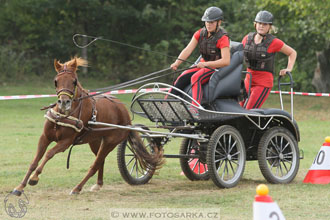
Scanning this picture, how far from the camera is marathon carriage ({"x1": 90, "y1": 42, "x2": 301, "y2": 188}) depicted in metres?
8.59

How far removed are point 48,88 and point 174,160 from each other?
47.4 ft

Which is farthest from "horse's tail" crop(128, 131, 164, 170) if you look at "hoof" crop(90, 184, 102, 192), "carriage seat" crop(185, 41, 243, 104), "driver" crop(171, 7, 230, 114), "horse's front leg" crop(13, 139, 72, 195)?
"horse's front leg" crop(13, 139, 72, 195)

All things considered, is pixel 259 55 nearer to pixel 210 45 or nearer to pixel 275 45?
pixel 275 45

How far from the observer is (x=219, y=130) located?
344 inches

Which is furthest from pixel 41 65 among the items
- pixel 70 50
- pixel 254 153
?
pixel 254 153

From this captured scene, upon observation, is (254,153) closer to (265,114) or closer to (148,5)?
(265,114)

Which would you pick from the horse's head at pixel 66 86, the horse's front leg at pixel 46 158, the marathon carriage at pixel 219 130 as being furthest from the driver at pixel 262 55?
the horse's front leg at pixel 46 158

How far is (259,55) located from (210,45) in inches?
40.0

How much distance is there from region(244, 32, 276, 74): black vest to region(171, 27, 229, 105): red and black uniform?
0.85 metres

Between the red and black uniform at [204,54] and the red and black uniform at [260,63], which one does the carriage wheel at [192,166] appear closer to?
the red and black uniform at [204,54]

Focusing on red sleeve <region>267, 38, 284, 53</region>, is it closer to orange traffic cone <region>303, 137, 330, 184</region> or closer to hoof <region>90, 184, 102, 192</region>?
orange traffic cone <region>303, 137, 330, 184</region>

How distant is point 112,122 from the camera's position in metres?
8.69

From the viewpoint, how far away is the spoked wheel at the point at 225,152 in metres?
8.58

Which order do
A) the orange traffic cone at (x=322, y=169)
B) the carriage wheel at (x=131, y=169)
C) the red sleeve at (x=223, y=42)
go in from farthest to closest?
the orange traffic cone at (x=322, y=169), the carriage wheel at (x=131, y=169), the red sleeve at (x=223, y=42)
